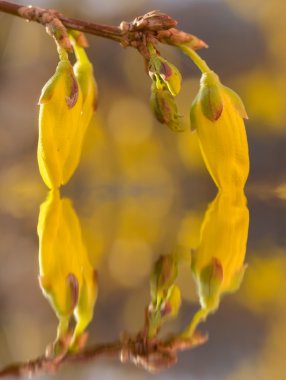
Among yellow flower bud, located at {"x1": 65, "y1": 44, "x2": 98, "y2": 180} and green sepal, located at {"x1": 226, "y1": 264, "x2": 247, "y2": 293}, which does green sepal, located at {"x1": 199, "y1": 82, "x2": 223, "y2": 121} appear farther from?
green sepal, located at {"x1": 226, "y1": 264, "x2": 247, "y2": 293}

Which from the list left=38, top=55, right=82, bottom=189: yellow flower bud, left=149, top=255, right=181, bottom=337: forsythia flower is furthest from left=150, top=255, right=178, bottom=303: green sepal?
left=38, top=55, right=82, bottom=189: yellow flower bud

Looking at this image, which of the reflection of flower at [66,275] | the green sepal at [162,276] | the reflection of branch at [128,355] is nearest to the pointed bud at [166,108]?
the reflection of flower at [66,275]

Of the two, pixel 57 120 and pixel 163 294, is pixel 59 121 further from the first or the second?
pixel 163 294

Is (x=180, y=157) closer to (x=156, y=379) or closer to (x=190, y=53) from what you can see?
(x=190, y=53)

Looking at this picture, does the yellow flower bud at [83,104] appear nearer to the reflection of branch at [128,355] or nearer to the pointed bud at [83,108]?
the pointed bud at [83,108]

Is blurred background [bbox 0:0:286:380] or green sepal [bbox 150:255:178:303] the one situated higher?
green sepal [bbox 150:255:178:303]

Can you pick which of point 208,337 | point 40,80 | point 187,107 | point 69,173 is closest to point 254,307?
point 208,337
